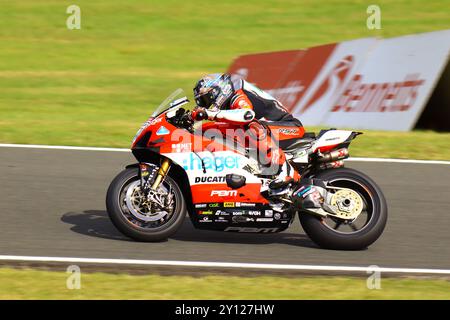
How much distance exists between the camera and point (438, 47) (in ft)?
45.2

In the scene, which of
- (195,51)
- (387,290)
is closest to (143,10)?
(195,51)

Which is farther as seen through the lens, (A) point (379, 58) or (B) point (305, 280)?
(A) point (379, 58)

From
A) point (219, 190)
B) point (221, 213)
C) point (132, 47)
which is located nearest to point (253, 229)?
point (221, 213)

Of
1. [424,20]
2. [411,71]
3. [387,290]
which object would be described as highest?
[424,20]

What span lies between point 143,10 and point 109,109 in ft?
24.2

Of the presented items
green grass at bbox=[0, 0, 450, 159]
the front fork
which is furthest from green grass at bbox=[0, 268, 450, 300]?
green grass at bbox=[0, 0, 450, 159]

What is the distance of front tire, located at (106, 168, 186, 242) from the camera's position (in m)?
8.19

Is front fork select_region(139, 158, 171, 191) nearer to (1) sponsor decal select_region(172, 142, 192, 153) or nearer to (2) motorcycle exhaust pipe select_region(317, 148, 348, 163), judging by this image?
(1) sponsor decal select_region(172, 142, 192, 153)

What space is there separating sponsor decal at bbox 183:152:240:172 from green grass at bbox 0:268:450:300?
1189 mm

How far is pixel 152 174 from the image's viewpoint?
8.17 metres

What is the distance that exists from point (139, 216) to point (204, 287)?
4.37 feet
